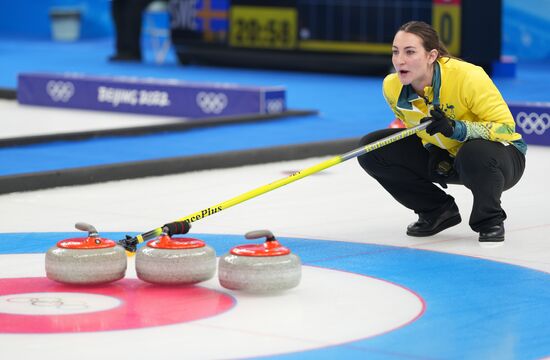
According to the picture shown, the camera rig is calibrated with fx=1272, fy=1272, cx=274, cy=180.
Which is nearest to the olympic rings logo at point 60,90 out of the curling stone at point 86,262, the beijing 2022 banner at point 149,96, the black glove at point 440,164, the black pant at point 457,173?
the beijing 2022 banner at point 149,96

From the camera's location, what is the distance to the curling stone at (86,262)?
4215 millimetres

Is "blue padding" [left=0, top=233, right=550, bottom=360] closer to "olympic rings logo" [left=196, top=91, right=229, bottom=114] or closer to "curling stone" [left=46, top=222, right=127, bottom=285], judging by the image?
"curling stone" [left=46, top=222, right=127, bottom=285]

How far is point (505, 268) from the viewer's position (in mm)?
4773

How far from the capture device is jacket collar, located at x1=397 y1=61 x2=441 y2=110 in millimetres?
5176

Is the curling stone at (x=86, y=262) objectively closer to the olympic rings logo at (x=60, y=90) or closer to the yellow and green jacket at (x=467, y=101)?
the yellow and green jacket at (x=467, y=101)

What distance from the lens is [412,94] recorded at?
208 inches

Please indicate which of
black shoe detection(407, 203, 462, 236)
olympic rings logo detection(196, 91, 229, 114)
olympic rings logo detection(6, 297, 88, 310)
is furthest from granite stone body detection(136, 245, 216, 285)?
olympic rings logo detection(196, 91, 229, 114)

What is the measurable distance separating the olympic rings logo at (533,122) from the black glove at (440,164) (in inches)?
149

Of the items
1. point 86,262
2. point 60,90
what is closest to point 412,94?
point 86,262

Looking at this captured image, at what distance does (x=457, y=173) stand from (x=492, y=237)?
0.34 meters

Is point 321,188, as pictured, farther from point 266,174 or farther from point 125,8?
point 125,8

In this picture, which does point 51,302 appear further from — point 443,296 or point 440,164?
point 440,164

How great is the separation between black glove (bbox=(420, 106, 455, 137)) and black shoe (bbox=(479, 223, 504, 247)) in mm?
453

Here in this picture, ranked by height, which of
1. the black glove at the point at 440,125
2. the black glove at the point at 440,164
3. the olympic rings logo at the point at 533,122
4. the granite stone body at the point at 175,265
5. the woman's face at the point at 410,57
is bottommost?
the olympic rings logo at the point at 533,122
